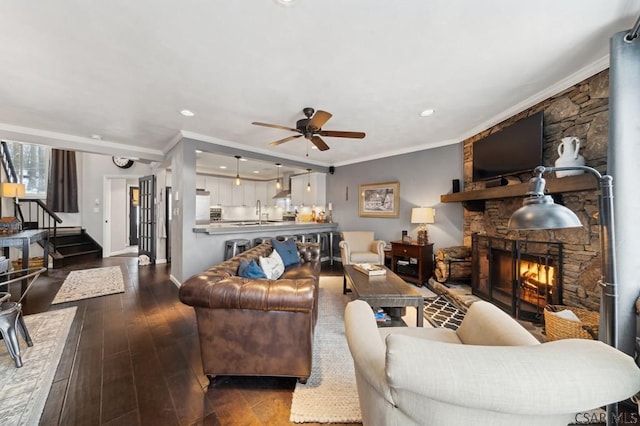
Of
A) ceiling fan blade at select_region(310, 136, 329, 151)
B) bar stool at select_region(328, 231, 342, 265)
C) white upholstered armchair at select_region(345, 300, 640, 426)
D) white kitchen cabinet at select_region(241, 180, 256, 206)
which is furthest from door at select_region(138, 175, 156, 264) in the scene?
white upholstered armchair at select_region(345, 300, 640, 426)

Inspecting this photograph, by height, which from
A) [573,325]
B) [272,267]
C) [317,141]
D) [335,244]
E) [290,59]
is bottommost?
[573,325]

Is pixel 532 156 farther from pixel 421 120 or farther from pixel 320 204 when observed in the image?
pixel 320 204

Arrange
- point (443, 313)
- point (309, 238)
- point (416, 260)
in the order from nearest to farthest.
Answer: point (443, 313), point (416, 260), point (309, 238)

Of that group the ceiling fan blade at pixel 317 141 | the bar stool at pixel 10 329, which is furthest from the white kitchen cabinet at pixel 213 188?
the bar stool at pixel 10 329

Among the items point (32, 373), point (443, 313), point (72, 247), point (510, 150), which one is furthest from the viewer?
point (72, 247)

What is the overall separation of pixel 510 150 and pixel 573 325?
199 cm

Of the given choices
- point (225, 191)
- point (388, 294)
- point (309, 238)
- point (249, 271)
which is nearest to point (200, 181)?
point (225, 191)

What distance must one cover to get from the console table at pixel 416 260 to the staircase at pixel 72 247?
719 cm

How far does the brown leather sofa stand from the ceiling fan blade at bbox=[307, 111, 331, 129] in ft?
5.61

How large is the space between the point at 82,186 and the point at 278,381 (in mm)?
7947

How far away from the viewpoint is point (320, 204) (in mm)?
6582

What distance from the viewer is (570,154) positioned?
2.22 meters

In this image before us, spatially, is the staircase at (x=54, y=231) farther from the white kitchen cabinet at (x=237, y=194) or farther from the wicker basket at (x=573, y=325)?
the wicker basket at (x=573, y=325)

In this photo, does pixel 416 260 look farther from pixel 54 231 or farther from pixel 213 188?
pixel 54 231
